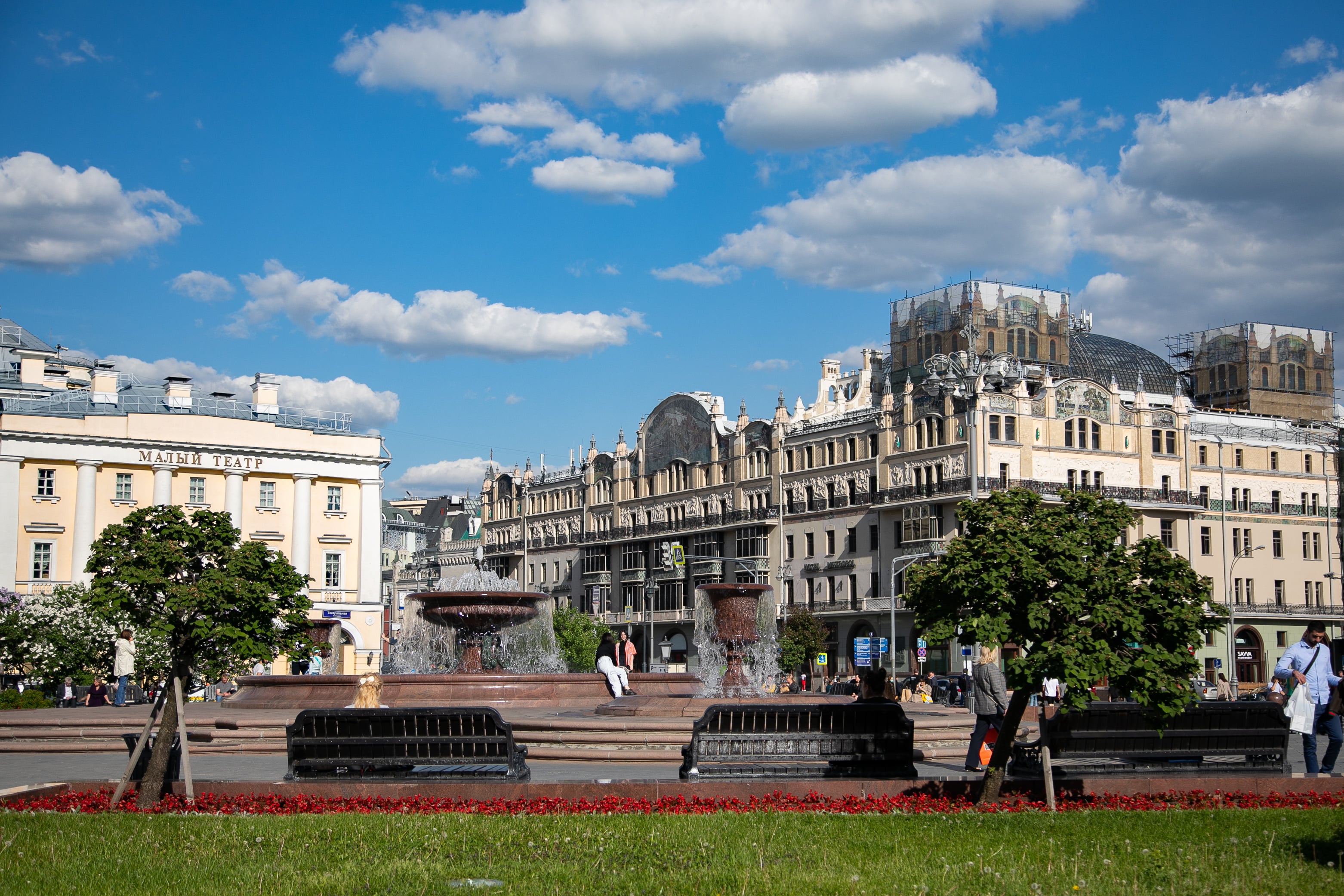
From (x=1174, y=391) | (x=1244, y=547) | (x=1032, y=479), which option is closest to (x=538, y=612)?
(x=1032, y=479)

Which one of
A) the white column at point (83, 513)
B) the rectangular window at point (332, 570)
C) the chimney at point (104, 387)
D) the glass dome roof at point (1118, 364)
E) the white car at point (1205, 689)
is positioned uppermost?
the glass dome roof at point (1118, 364)

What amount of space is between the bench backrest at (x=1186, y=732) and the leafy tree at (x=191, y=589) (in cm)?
781

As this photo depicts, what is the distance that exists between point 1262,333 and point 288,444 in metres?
56.0

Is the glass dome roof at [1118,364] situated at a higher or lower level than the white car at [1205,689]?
higher

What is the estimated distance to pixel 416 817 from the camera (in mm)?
11336

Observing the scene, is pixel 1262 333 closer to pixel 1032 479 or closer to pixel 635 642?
pixel 1032 479

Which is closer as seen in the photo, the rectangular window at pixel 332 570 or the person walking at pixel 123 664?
the person walking at pixel 123 664

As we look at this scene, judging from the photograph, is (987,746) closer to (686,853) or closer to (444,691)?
(686,853)

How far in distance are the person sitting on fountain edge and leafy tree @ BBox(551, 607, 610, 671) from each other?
47683 mm

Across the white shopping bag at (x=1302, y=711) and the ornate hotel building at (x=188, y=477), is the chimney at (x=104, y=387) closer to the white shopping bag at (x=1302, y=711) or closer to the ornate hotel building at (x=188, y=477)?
the ornate hotel building at (x=188, y=477)

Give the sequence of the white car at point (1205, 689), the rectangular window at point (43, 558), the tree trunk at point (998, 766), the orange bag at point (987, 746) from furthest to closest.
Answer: the rectangular window at point (43, 558) → the white car at point (1205, 689) → the orange bag at point (987, 746) → the tree trunk at point (998, 766)

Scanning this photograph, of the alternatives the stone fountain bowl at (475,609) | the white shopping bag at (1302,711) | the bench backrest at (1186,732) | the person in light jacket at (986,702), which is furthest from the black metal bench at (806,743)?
the stone fountain bowl at (475,609)

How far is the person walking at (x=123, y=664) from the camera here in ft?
93.0

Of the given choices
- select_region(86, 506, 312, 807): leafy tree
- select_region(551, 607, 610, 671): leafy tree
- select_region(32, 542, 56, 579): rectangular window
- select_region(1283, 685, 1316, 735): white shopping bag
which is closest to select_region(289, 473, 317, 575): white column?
select_region(32, 542, 56, 579): rectangular window
